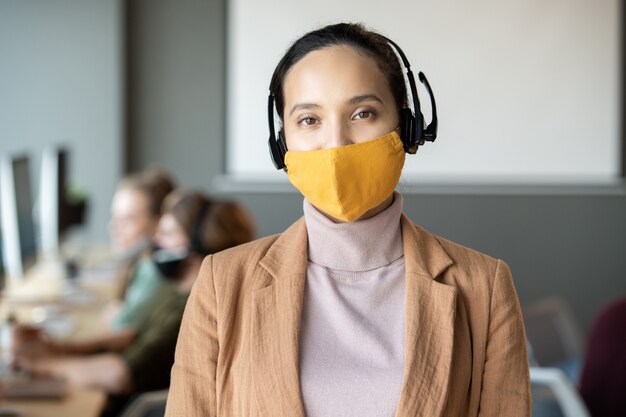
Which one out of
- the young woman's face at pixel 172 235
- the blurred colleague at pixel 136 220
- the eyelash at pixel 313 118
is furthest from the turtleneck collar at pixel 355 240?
the blurred colleague at pixel 136 220

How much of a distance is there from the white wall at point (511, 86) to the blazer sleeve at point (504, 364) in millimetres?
4237

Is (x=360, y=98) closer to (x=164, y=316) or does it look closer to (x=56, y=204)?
(x=164, y=316)

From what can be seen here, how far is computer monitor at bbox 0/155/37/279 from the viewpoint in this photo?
139 inches

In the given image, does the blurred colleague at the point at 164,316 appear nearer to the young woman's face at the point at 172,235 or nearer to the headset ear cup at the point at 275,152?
the young woman's face at the point at 172,235

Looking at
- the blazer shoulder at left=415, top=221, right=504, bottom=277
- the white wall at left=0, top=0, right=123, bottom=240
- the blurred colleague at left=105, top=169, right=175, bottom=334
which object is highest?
the white wall at left=0, top=0, right=123, bottom=240

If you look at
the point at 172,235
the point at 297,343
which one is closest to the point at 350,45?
the point at 297,343

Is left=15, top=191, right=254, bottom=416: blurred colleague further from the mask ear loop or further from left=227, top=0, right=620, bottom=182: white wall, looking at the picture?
left=227, top=0, right=620, bottom=182: white wall

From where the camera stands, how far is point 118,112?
5.55 metres

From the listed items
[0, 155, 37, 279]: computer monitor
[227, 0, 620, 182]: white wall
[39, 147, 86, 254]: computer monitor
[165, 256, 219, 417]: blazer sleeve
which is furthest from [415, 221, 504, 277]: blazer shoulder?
[227, 0, 620, 182]: white wall

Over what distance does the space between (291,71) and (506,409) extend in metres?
0.41

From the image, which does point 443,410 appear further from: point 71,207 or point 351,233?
point 71,207

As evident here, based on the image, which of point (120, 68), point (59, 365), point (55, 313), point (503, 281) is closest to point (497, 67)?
point (120, 68)

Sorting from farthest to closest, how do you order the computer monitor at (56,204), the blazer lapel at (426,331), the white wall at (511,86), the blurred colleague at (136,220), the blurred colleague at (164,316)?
the white wall at (511,86)
the computer monitor at (56,204)
the blurred colleague at (136,220)
the blurred colleague at (164,316)
the blazer lapel at (426,331)

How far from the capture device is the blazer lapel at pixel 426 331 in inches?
35.6
